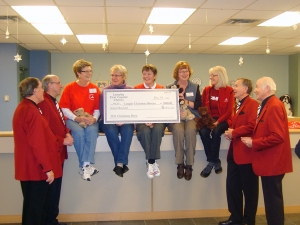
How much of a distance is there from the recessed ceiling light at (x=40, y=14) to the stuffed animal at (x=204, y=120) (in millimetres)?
3077

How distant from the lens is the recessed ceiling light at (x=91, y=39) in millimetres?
7469

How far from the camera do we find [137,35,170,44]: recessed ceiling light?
24.8ft

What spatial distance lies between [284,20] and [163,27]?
2.32 metres

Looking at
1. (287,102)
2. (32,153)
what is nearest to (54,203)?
(32,153)

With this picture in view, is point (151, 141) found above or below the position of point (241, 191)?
above

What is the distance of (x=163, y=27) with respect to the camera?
21.5 feet

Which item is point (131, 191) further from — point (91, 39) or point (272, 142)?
point (91, 39)

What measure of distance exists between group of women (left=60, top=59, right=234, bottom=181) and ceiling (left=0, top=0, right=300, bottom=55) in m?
1.71

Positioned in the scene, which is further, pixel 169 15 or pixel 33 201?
pixel 169 15

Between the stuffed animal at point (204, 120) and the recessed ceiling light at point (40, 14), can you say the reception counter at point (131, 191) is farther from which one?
the recessed ceiling light at point (40, 14)

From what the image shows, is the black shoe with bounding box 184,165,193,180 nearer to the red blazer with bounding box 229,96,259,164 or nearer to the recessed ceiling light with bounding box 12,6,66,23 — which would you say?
the red blazer with bounding box 229,96,259,164

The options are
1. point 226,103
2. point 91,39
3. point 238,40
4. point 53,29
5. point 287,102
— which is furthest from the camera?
point 287,102

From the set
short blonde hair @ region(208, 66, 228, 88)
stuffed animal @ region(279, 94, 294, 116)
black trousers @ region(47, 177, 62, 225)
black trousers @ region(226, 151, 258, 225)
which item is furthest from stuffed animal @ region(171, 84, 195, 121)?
stuffed animal @ region(279, 94, 294, 116)

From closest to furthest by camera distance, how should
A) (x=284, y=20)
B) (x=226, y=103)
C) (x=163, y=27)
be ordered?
(x=226, y=103) → (x=284, y=20) → (x=163, y=27)
